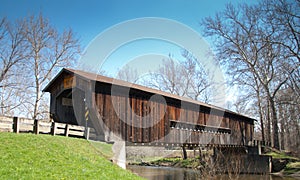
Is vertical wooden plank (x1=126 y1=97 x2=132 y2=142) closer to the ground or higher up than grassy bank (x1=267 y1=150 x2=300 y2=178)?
higher up

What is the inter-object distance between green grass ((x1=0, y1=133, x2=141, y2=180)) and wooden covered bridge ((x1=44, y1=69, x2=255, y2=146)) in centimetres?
227

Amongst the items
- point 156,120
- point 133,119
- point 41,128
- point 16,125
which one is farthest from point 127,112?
point 16,125

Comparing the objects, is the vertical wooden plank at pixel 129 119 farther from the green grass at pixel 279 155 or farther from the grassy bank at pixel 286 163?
the green grass at pixel 279 155

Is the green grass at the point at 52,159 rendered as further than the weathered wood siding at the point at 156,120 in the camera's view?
No

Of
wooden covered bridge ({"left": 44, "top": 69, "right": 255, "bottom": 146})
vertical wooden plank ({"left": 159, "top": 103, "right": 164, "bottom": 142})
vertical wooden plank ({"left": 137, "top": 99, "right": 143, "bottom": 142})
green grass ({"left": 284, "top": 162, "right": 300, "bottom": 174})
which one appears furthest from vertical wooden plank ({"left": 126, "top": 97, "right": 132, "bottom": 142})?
green grass ({"left": 284, "top": 162, "right": 300, "bottom": 174})

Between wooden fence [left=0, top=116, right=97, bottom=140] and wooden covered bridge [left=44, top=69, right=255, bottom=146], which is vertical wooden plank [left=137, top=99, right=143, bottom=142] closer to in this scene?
wooden covered bridge [left=44, top=69, right=255, bottom=146]

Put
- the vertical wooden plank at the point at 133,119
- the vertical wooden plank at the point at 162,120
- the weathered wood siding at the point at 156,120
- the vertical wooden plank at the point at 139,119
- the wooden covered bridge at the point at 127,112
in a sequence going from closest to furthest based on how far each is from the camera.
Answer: the wooden covered bridge at the point at 127,112 < the weathered wood siding at the point at 156,120 < the vertical wooden plank at the point at 133,119 < the vertical wooden plank at the point at 139,119 < the vertical wooden plank at the point at 162,120

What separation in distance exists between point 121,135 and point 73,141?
2.93m

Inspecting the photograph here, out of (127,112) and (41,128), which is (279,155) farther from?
(41,128)

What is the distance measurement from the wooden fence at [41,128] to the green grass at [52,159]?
1.03m

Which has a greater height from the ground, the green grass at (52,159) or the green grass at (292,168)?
the green grass at (52,159)

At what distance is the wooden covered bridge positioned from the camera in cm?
1346

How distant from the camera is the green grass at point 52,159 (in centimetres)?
730

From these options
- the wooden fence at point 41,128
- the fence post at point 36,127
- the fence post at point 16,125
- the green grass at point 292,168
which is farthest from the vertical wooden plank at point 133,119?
the green grass at point 292,168
